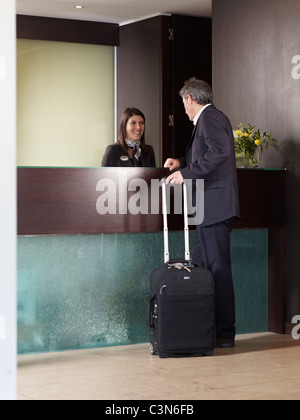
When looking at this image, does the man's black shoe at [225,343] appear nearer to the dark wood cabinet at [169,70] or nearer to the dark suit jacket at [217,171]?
the dark suit jacket at [217,171]

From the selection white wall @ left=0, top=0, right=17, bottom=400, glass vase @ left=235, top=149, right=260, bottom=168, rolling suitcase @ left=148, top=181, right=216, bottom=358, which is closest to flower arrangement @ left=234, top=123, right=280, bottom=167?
glass vase @ left=235, top=149, right=260, bottom=168

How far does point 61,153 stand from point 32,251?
365 centimetres

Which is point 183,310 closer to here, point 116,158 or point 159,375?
point 159,375

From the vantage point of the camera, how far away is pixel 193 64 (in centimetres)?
724

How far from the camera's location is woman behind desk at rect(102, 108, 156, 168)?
5.17 meters

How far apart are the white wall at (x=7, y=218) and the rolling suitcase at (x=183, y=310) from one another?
2.10 meters

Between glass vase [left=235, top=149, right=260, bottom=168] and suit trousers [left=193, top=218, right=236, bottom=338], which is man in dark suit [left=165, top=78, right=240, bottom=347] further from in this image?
glass vase [left=235, top=149, right=260, bottom=168]

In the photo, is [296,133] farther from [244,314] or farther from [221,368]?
[221,368]

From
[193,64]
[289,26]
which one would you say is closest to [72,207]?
[289,26]

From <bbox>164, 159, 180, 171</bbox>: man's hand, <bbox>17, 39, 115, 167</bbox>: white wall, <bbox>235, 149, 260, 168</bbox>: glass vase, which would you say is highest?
<bbox>17, 39, 115, 167</bbox>: white wall

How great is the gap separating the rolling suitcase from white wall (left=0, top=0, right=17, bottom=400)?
210cm

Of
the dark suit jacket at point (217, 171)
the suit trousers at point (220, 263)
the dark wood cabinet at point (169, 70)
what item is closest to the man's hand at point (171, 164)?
the dark suit jacket at point (217, 171)

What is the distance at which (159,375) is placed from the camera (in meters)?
3.55

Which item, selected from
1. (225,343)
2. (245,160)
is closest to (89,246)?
(225,343)
